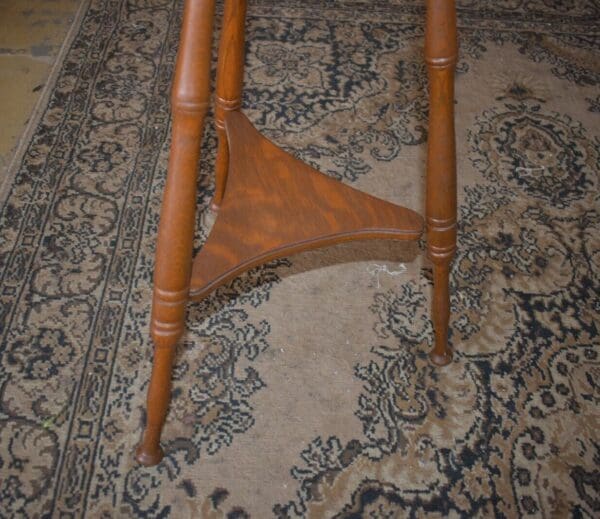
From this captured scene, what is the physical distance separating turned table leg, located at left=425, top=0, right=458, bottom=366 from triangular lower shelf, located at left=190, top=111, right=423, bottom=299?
3 cm

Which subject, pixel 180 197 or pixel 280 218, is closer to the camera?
pixel 180 197

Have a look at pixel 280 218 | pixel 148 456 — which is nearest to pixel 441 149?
pixel 280 218

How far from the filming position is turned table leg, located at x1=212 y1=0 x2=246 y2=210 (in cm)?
90

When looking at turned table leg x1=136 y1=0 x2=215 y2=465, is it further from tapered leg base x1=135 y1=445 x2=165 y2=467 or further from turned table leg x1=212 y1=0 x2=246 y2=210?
turned table leg x1=212 y1=0 x2=246 y2=210

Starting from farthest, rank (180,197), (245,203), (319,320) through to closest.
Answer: (319,320), (245,203), (180,197)

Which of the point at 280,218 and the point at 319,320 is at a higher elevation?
the point at 280,218

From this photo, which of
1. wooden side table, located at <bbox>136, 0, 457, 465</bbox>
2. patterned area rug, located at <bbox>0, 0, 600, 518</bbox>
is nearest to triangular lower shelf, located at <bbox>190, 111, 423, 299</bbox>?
wooden side table, located at <bbox>136, 0, 457, 465</bbox>

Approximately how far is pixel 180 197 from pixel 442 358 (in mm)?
515

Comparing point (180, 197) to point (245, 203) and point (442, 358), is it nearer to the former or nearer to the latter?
point (245, 203)

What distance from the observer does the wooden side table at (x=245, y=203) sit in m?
0.64

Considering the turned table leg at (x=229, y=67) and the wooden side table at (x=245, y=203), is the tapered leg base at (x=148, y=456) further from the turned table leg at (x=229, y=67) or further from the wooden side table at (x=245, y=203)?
the turned table leg at (x=229, y=67)

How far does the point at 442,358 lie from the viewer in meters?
1.01

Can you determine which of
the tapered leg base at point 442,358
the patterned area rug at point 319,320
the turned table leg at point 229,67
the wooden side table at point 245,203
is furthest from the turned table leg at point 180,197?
the tapered leg base at point 442,358

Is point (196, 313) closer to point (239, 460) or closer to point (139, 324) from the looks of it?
point (139, 324)
